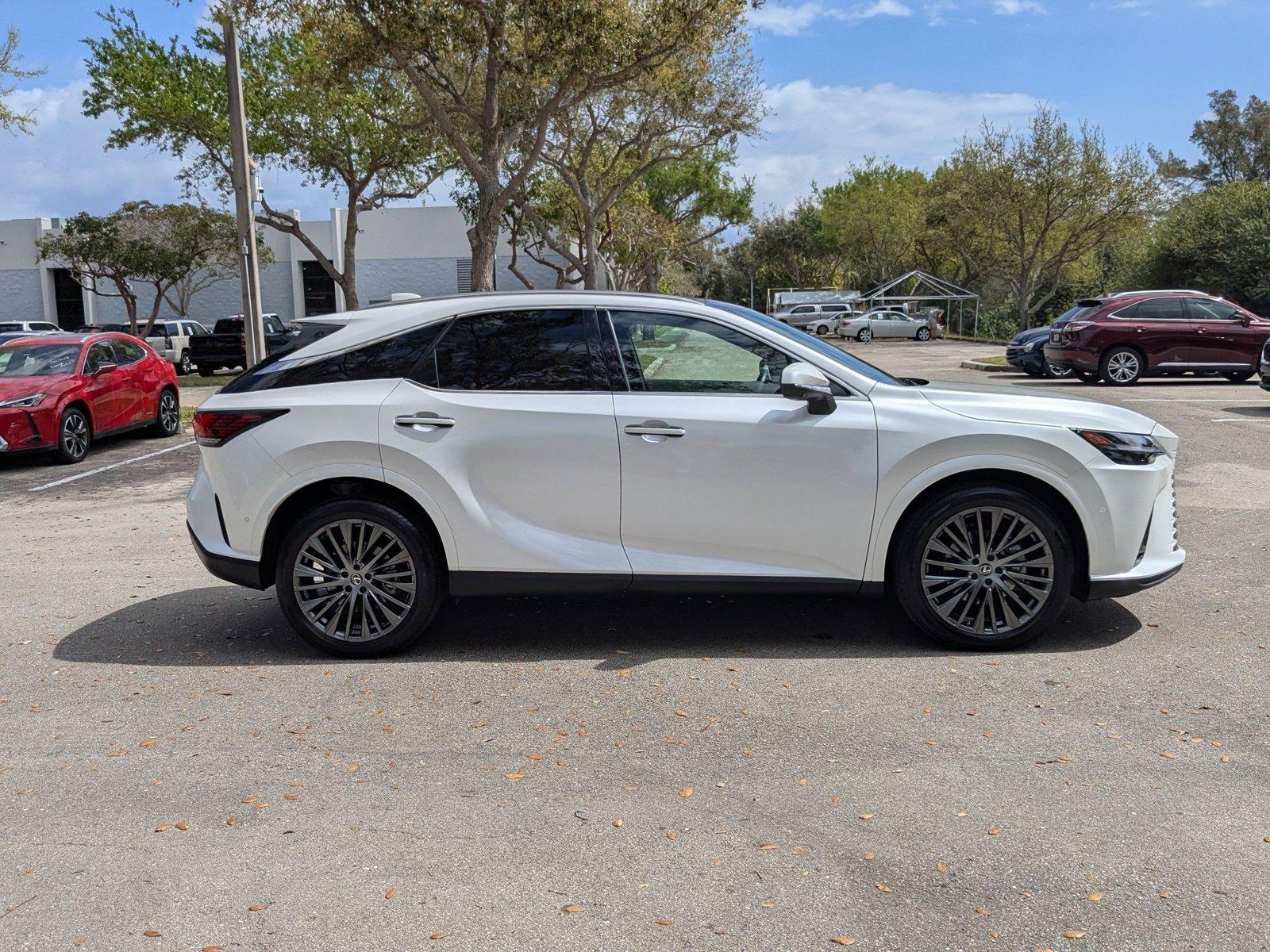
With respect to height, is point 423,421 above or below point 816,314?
above

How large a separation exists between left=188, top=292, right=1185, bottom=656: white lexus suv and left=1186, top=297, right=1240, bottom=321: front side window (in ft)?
56.9

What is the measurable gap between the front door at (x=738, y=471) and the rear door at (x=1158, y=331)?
17.2m

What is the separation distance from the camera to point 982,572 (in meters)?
5.27

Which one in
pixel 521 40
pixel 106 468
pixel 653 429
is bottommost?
pixel 106 468

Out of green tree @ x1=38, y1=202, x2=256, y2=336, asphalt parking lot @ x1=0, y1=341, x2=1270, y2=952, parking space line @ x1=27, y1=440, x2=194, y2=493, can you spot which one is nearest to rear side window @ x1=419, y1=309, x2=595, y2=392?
asphalt parking lot @ x1=0, y1=341, x2=1270, y2=952

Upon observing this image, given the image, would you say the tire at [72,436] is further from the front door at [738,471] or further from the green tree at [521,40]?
the front door at [738,471]

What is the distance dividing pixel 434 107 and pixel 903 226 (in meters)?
50.3

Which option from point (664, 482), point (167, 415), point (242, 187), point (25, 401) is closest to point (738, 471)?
point (664, 482)

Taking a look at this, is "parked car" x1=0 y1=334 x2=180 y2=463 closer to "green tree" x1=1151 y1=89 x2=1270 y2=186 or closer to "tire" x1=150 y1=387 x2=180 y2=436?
"tire" x1=150 y1=387 x2=180 y2=436

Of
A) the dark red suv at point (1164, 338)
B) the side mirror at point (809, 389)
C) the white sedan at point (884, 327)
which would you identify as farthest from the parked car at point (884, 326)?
the side mirror at point (809, 389)

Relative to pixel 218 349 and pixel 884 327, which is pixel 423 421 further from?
pixel 884 327

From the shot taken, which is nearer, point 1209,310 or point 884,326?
point 1209,310

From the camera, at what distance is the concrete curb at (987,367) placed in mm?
27031

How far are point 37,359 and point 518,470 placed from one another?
10.8 meters
